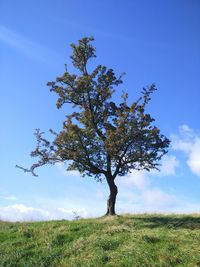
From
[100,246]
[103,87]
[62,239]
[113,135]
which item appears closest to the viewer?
[100,246]

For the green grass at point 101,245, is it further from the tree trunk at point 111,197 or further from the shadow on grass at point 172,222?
the tree trunk at point 111,197

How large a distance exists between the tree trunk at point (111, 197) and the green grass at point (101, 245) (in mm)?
7996

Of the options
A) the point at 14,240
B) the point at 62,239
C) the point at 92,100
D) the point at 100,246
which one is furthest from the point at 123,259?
the point at 92,100

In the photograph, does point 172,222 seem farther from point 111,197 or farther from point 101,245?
point 101,245

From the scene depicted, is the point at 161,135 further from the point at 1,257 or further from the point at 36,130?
the point at 1,257

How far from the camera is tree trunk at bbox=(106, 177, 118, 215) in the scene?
3962 centimetres

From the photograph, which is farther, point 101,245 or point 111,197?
point 111,197

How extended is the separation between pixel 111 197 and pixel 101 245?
52.0 ft

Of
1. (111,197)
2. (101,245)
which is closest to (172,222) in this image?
(111,197)

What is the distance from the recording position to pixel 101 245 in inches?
951

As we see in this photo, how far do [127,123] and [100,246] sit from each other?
662 inches

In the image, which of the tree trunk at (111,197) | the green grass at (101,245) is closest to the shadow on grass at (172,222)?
the green grass at (101,245)

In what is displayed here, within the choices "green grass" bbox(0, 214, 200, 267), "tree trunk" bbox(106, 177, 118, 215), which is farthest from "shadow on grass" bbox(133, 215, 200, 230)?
"tree trunk" bbox(106, 177, 118, 215)

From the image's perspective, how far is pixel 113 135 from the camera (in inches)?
1506
